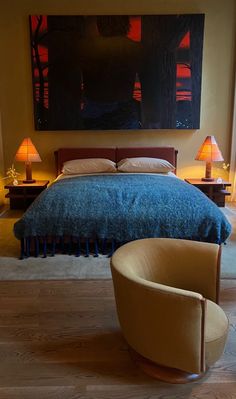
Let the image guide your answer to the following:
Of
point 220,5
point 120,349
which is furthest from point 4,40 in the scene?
point 120,349

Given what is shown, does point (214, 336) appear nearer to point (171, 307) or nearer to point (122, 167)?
point (171, 307)

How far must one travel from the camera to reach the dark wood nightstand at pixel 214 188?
4.63 m

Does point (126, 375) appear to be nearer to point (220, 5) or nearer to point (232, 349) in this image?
point (232, 349)

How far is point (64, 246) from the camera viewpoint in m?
3.22

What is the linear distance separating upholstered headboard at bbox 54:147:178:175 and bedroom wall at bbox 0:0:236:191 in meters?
0.18

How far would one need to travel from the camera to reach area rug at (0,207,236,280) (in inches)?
109

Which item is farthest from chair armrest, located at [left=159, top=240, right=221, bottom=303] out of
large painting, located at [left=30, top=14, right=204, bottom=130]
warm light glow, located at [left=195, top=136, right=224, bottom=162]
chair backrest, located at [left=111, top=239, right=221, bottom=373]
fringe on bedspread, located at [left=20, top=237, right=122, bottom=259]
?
large painting, located at [left=30, top=14, right=204, bottom=130]

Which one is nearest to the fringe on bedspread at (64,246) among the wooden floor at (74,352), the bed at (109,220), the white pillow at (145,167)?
the bed at (109,220)

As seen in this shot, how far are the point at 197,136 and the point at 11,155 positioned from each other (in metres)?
2.79

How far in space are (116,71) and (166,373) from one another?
4129 mm

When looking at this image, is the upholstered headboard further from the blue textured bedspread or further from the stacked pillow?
the blue textured bedspread

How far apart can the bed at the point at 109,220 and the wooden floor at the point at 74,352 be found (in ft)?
1.96

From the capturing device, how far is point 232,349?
1.89 m

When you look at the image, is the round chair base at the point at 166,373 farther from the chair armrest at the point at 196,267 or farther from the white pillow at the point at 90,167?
the white pillow at the point at 90,167
